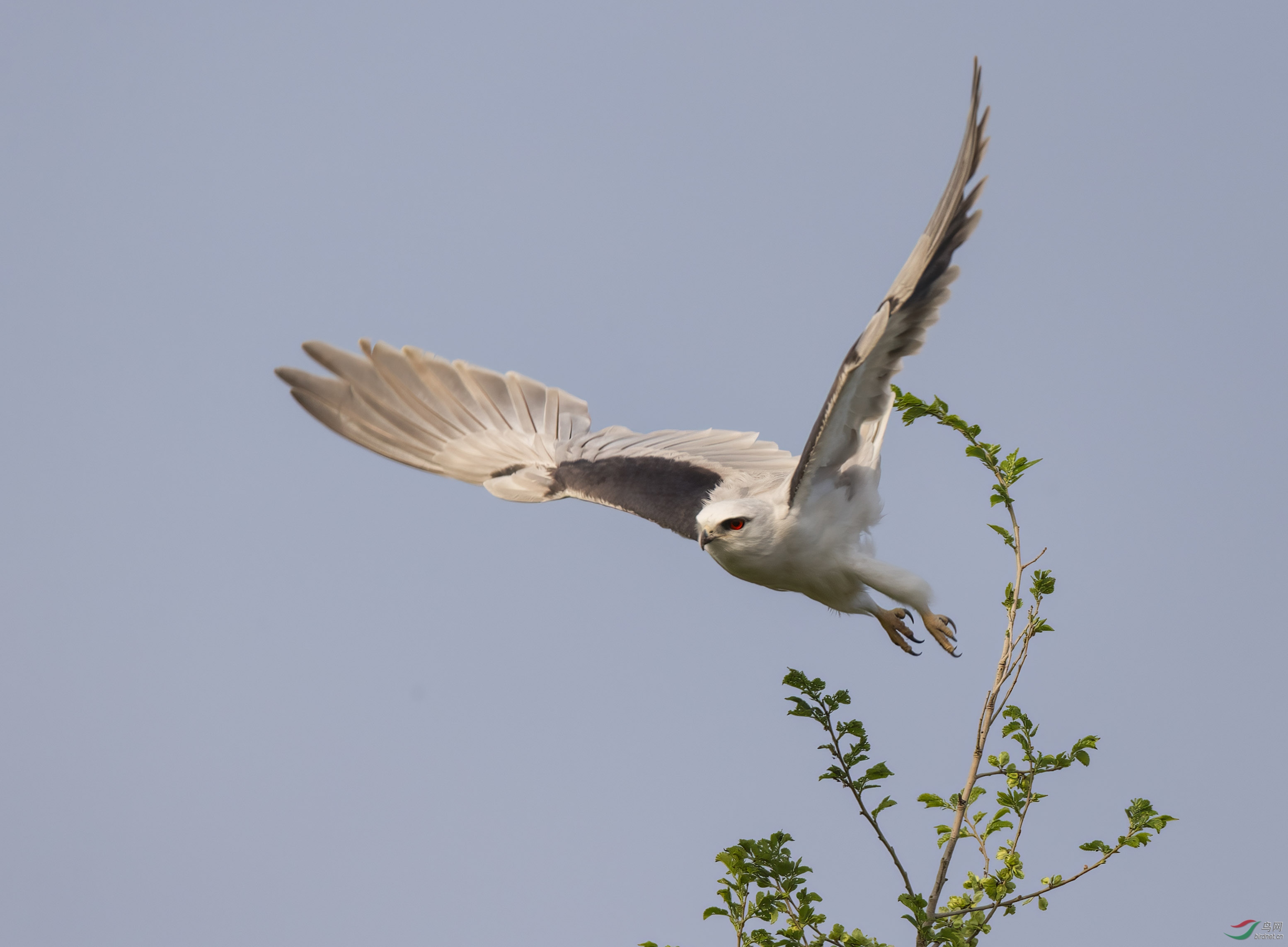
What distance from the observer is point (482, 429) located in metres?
9.24

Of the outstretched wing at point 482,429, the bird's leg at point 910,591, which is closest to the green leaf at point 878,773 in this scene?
the bird's leg at point 910,591

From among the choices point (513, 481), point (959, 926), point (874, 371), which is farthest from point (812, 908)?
point (513, 481)

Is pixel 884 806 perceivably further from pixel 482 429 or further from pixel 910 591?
pixel 482 429

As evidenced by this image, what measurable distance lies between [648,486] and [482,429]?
2.32 m

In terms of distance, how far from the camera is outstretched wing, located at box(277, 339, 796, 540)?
8445mm

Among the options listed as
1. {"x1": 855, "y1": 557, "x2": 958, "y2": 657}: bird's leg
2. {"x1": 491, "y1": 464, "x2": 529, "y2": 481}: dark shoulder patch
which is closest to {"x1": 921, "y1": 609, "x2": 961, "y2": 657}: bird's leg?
{"x1": 855, "y1": 557, "x2": 958, "y2": 657}: bird's leg

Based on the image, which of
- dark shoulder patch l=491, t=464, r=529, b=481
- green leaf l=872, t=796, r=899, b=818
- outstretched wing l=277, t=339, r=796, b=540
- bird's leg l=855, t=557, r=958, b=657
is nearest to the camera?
green leaf l=872, t=796, r=899, b=818

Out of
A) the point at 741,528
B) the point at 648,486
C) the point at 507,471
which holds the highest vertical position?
the point at 507,471

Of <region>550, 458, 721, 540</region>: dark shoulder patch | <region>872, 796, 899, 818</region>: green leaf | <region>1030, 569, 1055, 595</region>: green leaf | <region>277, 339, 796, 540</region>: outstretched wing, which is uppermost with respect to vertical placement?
<region>277, 339, 796, 540</region>: outstretched wing

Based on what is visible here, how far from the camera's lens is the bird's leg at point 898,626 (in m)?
6.22

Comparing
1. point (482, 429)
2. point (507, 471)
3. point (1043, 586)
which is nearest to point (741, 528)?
point (1043, 586)

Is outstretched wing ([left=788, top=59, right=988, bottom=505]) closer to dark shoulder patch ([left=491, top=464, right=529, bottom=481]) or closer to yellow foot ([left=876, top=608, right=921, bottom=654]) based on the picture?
yellow foot ([left=876, top=608, right=921, bottom=654])

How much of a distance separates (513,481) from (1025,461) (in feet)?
16.4

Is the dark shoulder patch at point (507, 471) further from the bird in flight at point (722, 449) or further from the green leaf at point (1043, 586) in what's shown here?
the green leaf at point (1043, 586)
